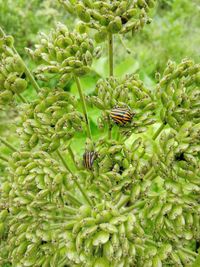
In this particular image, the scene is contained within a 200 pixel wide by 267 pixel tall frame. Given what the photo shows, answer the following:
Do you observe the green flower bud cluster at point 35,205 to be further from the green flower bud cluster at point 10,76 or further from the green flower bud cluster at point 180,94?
the green flower bud cluster at point 180,94

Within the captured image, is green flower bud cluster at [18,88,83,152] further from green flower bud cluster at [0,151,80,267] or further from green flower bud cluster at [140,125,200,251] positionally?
green flower bud cluster at [140,125,200,251]

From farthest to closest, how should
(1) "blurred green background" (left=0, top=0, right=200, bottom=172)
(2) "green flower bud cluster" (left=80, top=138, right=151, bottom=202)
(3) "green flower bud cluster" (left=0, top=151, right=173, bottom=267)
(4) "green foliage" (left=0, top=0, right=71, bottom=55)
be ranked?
(4) "green foliage" (left=0, top=0, right=71, bottom=55) < (1) "blurred green background" (left=0, top=0, right=200, bottom=172) < (2) "green flower bud cluster" (left=80, top=138, right=151, bottom=202) < (3) "green flower bud cluster" (left=0, top=151, right=173, bottom=267)

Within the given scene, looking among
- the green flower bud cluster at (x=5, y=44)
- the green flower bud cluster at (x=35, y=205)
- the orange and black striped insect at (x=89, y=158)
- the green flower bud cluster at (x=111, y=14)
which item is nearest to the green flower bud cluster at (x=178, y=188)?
the orange and black striped insect at (x=89, y=158)

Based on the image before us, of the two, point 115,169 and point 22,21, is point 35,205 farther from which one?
point 22,21

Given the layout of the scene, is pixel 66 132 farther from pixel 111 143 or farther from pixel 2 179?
pixel 2 179

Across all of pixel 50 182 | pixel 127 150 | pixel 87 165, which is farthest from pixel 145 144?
pixel 50 182

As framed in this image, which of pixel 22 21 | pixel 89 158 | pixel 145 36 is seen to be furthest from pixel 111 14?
pixel 145 36

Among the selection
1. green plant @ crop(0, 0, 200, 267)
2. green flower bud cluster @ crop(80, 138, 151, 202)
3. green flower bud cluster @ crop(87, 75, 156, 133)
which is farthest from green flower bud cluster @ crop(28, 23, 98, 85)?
green flower bud cluster @ crop(80, 138, 151, 202)
